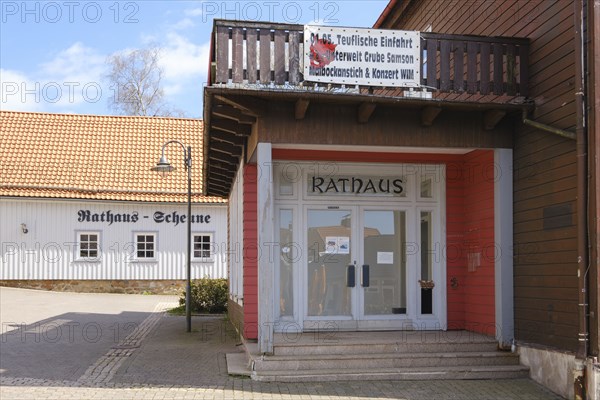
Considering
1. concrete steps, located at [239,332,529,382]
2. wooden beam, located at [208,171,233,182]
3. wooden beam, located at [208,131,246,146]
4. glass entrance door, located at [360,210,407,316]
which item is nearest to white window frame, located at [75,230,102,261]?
wooden beam, located at [208,171,233,182]

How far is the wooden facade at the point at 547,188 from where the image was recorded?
8.58m

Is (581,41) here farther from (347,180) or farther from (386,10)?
(386,10)

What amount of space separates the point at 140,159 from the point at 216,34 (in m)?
20.4

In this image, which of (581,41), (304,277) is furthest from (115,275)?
(581,41)

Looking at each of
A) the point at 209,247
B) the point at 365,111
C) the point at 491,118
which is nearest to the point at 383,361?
the point at 365,111

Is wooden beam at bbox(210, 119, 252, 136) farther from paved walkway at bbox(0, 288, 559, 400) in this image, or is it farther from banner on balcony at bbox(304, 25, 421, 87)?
paved walkway at bbox(0, 288, 559, 400)

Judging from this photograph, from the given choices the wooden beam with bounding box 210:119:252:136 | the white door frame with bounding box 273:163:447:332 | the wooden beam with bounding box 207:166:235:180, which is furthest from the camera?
the wooden beam with bounding box 207:166:235:180

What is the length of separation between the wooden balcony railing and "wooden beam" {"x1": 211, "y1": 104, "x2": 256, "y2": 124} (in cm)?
39

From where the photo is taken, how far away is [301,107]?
30.3 ft

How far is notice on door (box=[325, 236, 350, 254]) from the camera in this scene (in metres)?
11.2

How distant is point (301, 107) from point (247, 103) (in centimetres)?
69

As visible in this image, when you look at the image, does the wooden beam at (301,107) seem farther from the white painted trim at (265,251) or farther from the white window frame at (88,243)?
the white window frame at (88,243)

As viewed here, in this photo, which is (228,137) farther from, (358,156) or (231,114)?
(358,156)

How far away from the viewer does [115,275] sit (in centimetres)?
2648
